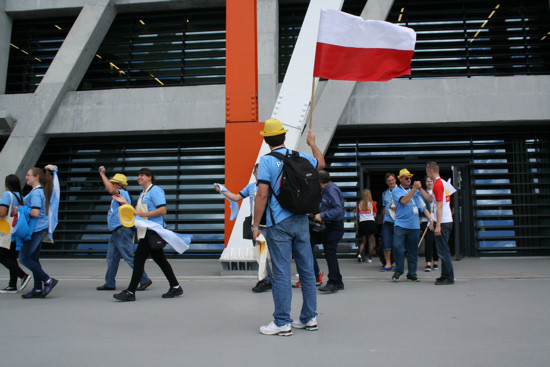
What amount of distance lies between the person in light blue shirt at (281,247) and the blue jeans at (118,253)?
3.32 m

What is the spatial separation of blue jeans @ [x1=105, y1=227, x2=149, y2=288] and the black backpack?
3640 mm

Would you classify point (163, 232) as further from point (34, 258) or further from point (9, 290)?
point (9, 290)

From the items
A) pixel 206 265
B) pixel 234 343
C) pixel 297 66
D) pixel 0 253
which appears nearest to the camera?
pixel 234 343

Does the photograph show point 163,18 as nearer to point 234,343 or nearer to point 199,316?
point 199,316

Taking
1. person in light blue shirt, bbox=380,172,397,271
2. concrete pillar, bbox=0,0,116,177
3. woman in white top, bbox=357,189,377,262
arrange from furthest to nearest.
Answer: concrete pillar, bbox=0,0,116,177 < woman in white top, bbox=357,189,377,262 < person in light blue shirt, bbox=380,172,397,271

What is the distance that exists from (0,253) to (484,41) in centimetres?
1209

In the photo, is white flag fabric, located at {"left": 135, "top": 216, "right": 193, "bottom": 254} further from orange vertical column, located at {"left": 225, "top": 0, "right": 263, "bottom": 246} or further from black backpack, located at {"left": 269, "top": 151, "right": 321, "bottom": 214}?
orange vertical column, located at {"left": 225, "top": 0, "right": 263, "bottom": 246}

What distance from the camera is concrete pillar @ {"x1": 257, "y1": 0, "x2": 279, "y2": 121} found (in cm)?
1076

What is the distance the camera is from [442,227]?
6898mm

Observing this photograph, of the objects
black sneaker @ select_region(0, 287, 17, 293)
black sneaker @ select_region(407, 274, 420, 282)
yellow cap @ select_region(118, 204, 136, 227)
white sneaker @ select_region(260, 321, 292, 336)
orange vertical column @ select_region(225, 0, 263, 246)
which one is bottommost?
black sneaker @ select_region(0, 287, 17, 293)

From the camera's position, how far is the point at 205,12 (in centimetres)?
1259

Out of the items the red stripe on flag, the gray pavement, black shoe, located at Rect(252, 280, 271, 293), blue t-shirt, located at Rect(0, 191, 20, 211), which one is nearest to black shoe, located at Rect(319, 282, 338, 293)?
the gray pavement

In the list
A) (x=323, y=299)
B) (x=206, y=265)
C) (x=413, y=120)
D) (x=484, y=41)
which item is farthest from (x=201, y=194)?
(x=484, y=41)

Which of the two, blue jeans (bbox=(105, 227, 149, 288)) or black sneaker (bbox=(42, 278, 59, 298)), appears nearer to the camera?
black sneaker (bbox=(42, 278, 59, 298))
